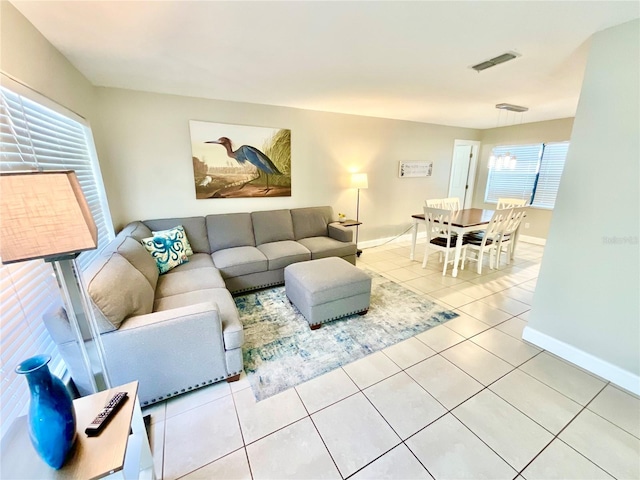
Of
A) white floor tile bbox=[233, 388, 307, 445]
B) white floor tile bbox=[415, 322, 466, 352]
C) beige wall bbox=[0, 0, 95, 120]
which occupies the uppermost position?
beige wall bbox=[0, 0, 95, 120]

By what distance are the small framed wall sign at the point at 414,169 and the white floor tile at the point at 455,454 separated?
4190 millimetres

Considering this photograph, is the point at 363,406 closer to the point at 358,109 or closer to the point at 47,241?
the point at 47,241

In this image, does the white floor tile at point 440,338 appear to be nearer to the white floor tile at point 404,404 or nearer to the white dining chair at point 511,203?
the white floor tile at point 404,404

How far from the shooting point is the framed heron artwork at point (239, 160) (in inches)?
128

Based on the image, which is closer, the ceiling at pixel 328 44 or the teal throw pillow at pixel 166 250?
the ceiling at pixel 328 44

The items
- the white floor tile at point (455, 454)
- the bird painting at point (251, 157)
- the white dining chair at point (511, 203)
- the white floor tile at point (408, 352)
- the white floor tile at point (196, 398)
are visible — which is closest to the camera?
the white floor tile at point (455, 454)

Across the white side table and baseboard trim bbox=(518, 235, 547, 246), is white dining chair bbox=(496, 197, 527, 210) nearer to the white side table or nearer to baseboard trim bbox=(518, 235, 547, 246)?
baseboard trim bbox=(518, 235, 547, 246)

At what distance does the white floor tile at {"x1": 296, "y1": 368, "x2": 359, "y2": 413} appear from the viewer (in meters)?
1.64

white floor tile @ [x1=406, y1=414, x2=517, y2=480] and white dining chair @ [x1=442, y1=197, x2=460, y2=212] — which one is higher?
white dining chair @ [x1=442, y1=197, x2=460, y2=212]

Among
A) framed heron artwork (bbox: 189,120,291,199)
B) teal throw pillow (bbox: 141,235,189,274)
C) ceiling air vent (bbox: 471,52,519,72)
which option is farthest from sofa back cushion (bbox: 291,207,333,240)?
ceiling air vent (bbox: 471,52,519,72)

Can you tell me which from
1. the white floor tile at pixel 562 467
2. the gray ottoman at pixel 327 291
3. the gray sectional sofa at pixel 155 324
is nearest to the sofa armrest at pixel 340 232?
the gray ottoman at pixel 327 291

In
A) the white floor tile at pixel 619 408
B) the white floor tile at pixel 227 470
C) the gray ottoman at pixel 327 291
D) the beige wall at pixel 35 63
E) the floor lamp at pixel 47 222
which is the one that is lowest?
the white floor tile at pixel 619 408

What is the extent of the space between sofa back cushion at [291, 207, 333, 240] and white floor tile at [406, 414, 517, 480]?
9.12ft

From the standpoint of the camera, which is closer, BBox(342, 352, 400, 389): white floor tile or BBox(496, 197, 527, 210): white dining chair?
BBox(342, 352, 400, 389): white floor tile
